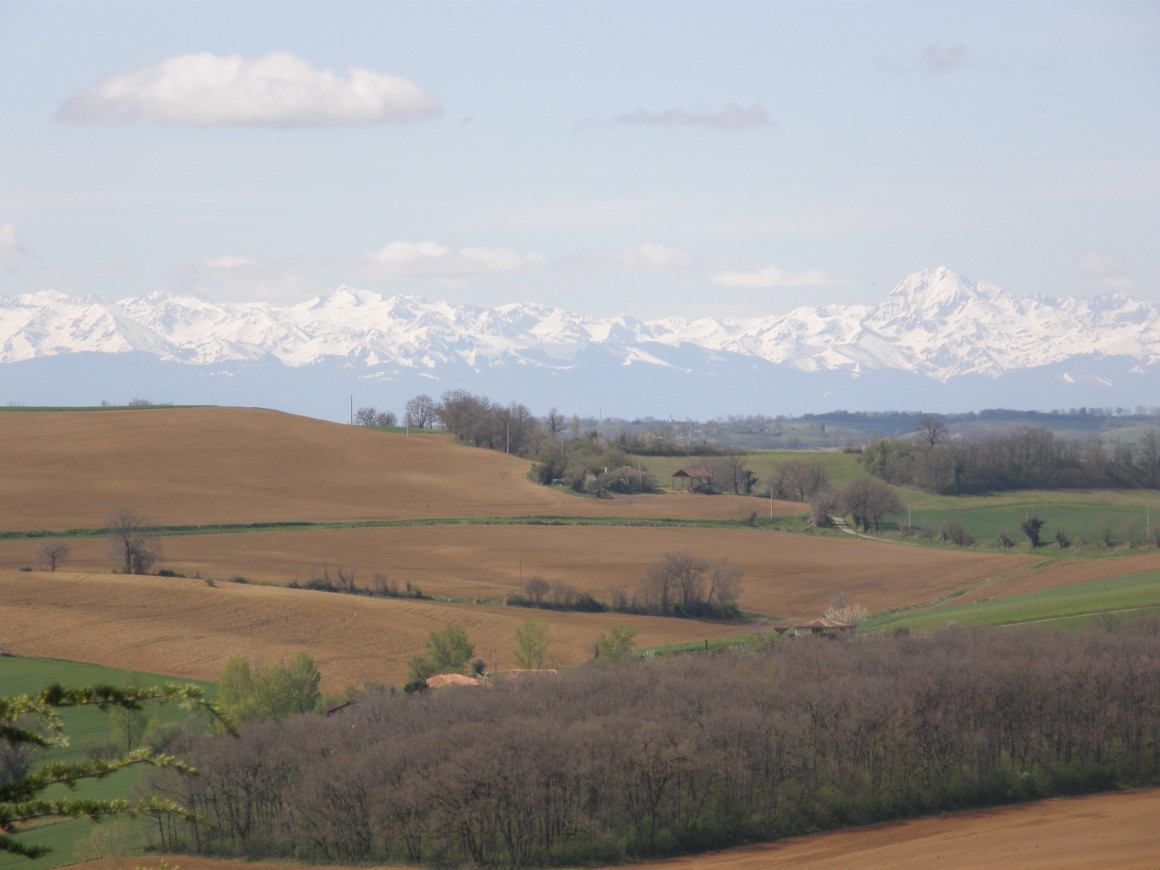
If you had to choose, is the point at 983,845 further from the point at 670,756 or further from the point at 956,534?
the point at 956,534

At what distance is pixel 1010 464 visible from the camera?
407 feet

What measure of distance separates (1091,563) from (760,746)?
44.7m

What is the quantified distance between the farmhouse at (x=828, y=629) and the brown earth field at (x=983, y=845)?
1977cm

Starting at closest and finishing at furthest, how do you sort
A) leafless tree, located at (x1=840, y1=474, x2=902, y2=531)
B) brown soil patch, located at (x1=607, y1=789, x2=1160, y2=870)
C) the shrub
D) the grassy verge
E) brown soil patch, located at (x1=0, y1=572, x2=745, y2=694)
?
brown soil patch, located at (x1=607, y1=789, x2=1160, y2=870) → brown soil patch, located at (x1=0, y1=572, x2=745, y2=694) → the grassy verge → the shrub → leafless tree, located at (x1=840, y1=474, x2=902, y2=531)

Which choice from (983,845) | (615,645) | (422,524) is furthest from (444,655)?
(422,524)

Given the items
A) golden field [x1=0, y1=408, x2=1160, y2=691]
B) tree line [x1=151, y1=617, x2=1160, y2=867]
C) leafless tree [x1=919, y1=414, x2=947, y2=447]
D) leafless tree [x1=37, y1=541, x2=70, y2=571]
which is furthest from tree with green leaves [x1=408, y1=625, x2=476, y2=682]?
leafless tree [x1=919, y1=414, x2=947, y2=447]

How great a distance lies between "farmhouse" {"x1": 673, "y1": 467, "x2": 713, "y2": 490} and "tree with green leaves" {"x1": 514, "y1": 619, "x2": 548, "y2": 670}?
65.4 metres

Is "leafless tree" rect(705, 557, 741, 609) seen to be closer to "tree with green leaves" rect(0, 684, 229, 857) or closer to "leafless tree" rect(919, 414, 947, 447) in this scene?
"tree with green leaves" rect(0, 684, 229, 857)

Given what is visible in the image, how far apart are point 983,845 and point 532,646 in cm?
2697

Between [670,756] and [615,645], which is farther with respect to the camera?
[615,645]

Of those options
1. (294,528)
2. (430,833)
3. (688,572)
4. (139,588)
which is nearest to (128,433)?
(294,528)

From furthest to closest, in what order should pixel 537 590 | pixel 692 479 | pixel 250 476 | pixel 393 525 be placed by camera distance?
1. pixel 692 479
2. pixel 250 476
3. pixel 393 525
4. pixel 537 590

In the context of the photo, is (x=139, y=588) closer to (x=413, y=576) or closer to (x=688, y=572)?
(x=413, y=576)

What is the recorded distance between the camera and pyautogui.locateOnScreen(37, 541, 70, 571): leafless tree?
71.7 m
